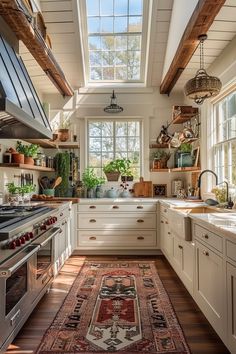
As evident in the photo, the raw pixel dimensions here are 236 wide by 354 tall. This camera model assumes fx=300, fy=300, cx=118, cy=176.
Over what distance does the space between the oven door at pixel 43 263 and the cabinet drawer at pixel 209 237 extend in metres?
1.31

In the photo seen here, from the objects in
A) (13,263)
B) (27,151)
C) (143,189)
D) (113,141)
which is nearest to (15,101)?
(13,263)

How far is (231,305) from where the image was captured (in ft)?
5.74

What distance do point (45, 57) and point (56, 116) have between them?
70.0 inches

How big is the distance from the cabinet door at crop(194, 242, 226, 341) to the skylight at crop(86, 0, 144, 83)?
→ 11.4 ft

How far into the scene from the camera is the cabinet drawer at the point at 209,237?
196 centimetres

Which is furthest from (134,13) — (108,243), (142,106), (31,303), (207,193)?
(31,303)

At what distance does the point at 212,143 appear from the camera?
403 centimetres

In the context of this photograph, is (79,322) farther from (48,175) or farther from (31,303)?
(48,175)

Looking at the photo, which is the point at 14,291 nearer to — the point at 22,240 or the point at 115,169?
the point at 22,240

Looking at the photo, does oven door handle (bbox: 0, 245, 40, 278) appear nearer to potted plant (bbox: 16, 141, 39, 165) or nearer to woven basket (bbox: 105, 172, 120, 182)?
potted plant (bbox: 16, 141, 39, 165)

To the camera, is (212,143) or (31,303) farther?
(212,143)

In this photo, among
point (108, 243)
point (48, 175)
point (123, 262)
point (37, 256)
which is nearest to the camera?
point (37, 256)

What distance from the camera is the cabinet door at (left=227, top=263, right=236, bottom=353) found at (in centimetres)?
171

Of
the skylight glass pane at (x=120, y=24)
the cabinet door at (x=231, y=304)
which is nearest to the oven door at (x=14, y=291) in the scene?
the cabinet door at (x=231, y=304)
